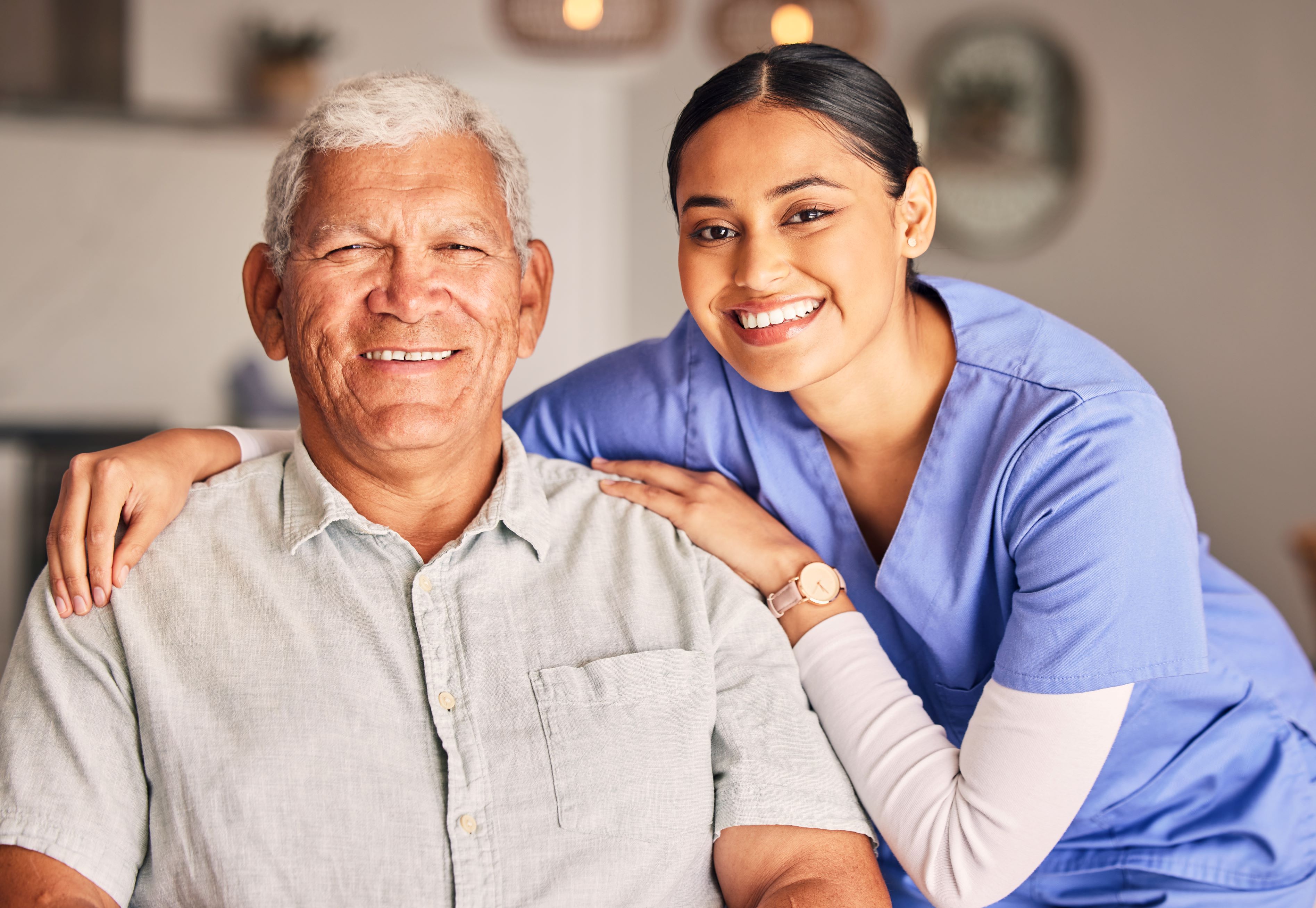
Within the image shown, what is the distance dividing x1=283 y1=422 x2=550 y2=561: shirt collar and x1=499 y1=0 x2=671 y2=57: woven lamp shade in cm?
250

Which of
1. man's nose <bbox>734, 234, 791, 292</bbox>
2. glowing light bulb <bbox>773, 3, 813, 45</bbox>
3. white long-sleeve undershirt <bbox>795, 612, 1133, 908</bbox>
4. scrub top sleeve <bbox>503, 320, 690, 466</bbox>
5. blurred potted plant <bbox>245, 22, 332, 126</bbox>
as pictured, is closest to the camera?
white long-sleeve undershirt <bbox>795, 612, 1133, 908</bbox>

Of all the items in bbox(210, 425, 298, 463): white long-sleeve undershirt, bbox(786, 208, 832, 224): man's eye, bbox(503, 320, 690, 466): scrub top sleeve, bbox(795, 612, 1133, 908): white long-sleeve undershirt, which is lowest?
bbox(795, 612, 1133, 908): white long-sleeve undershirt

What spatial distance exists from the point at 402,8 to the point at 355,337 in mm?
3580

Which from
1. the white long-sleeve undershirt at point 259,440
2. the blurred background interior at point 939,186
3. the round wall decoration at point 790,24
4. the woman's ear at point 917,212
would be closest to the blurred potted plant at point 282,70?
the blurred background interior at point 939,186

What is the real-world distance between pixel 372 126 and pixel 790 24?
2.74 metres

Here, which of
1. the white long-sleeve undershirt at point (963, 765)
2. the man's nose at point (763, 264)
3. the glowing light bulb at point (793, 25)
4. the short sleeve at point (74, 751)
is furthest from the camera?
the glowing light bulb at point (793, 25)

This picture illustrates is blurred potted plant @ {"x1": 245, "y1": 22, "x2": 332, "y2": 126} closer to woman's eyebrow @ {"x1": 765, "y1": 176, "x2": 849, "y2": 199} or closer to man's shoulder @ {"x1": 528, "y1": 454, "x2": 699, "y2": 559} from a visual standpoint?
man's shoulder @ {"x1": 528, "y1": 454, "x2": 699, "y2": 559}

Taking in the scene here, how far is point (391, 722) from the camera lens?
45.1 inches

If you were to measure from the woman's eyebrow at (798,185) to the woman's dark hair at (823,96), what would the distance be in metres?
0.06

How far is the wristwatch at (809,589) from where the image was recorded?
1.31m

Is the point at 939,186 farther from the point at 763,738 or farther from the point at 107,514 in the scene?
the point at 107,514

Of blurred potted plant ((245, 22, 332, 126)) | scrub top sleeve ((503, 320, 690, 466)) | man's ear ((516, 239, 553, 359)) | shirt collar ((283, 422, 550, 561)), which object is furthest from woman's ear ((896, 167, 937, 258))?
blurred potted plant ((245, 22, 332, 126))

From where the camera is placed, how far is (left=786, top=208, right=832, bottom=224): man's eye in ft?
4.17

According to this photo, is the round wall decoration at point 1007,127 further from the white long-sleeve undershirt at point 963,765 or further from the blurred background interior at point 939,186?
the white long-sleeve undershirt at point 963,765
